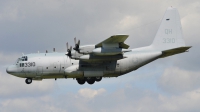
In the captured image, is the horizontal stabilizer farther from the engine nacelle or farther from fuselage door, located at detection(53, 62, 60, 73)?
fuselage door, located at detection(53, 62, 60, 73)

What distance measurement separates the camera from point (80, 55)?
133 ft

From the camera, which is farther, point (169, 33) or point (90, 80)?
point (169, 33)

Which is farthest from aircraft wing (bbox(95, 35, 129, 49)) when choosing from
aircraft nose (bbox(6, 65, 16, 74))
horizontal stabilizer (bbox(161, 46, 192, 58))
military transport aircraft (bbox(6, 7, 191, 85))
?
aircraft nose (bbox(6, 65, 16, 74))

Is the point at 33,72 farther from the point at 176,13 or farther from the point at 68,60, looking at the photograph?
the point at 176,13

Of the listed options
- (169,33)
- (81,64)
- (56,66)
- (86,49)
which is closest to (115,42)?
(86,49)

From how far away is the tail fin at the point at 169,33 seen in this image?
44031mm

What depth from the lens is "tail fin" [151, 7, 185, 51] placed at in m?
44.0

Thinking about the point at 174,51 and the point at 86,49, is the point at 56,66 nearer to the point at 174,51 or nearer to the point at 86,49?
the point at 86,49

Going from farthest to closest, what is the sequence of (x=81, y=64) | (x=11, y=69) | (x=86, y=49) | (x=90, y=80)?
(x=90, y=80)
(x=11, y=69)
(x=81, y=64)
(x=86, y=49)

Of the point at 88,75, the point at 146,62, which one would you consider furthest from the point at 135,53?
the point at 88,75

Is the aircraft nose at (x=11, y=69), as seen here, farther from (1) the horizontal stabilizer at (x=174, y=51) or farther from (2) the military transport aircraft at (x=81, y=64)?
(1) the horizontal stabilizer at (x=174, y=51)

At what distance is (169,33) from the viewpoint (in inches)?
1748

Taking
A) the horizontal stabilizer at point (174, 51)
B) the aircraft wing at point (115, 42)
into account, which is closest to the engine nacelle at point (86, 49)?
the aircraft wing at point (115, 42)

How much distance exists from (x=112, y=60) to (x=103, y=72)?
1499 millimetres
